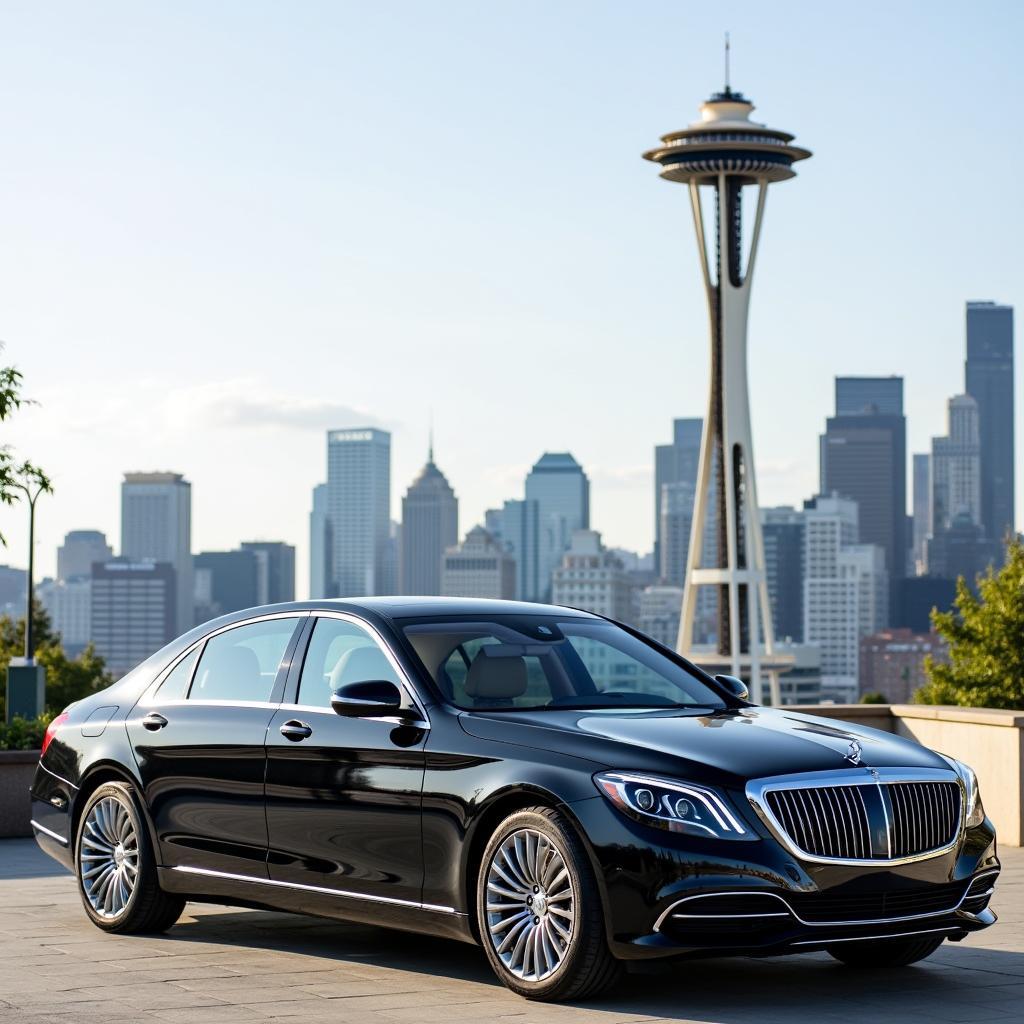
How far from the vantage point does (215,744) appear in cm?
922

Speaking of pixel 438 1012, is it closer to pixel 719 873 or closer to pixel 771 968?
pixel 719 873

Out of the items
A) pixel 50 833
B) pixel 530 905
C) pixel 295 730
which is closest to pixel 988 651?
pixel 50 833

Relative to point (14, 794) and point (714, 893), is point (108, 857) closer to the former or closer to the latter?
point (714, 893)

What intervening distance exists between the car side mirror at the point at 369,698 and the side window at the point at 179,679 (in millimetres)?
1451

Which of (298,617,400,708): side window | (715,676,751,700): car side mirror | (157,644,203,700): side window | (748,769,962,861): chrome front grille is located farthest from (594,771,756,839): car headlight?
(157,644,203,700): side window

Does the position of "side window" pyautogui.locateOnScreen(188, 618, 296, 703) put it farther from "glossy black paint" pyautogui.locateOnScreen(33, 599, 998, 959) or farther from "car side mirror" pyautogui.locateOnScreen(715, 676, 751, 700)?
"car side mirror" pyautogui.locateOnScreen(715, 676, 751, 700)

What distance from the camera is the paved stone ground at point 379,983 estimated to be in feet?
24.3

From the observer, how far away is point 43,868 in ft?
41.5

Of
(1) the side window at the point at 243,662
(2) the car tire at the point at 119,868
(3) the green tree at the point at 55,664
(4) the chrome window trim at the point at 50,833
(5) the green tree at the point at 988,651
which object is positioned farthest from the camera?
(3) the green tree at the point at 55,664

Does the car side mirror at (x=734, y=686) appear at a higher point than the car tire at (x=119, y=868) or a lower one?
higher

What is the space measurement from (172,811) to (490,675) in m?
1.78

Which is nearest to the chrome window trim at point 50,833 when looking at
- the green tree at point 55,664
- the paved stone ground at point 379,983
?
the paved stone ground at point 379,983

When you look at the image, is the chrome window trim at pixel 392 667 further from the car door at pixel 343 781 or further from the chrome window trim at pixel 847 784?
the chrome window trim at pixel 847 784

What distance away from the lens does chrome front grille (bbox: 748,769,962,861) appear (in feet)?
24.5
